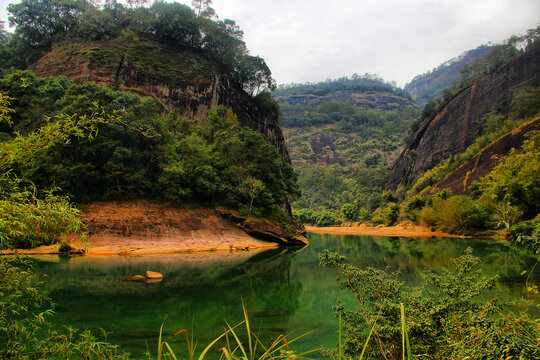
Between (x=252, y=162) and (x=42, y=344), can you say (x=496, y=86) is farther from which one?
(x=42, y=344)

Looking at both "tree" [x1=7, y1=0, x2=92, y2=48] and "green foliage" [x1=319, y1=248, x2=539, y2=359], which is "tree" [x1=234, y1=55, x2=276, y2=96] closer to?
"tree" [x1=7, y1=0, x2=92, y2=48]

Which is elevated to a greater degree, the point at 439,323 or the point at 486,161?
the point at 486,161

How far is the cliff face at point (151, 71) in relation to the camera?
126 ft

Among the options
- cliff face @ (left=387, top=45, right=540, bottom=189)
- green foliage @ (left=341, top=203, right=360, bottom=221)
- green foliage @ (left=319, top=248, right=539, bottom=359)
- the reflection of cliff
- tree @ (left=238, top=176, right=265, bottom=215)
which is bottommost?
green foliage @ (left=341, top=203, right=360, bottom=221)

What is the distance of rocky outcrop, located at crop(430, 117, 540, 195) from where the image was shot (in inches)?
1441

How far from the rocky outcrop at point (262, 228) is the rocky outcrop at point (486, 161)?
24.3 meters

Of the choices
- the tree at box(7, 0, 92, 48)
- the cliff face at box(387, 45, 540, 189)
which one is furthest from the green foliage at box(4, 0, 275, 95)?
the cliff face at box(387, 45, 540, 189)

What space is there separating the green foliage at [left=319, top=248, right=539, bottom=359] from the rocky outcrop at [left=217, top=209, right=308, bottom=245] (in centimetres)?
2619

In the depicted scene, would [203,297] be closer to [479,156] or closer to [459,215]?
[459,215]

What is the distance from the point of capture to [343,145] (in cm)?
12481

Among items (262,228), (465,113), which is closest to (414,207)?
(262,228)

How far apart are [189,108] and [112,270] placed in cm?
3103

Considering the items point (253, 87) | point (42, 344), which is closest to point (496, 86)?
point (253, 87)

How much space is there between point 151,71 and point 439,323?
45.2 meters
